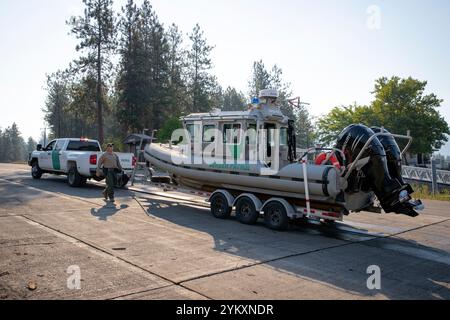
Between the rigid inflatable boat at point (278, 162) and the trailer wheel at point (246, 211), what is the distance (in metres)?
0.34

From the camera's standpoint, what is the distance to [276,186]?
8984mm

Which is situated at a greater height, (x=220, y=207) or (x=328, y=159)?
(x=328, y=159)

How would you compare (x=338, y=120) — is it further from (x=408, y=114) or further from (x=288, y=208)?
(x=288, y=208)

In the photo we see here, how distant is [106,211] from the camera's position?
10367 millimetres

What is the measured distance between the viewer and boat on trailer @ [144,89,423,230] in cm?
809

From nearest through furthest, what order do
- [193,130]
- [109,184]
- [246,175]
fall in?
[246,175] → [193,130] → [109,184]

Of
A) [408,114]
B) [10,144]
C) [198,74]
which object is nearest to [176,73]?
[198,74]

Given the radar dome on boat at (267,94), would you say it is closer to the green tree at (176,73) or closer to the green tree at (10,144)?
the green tree at (176,73)

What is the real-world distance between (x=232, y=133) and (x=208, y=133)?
827mm

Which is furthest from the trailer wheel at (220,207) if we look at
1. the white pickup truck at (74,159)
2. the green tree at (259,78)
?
the green tree at (259,78)

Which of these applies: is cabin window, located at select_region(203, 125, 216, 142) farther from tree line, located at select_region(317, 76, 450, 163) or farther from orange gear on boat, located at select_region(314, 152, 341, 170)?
tree line, located at select_region(317, 76, 450, 163)

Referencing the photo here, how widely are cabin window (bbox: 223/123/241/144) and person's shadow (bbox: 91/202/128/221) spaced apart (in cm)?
358
